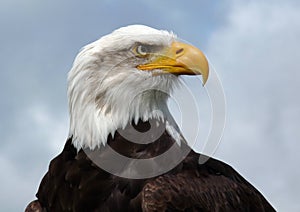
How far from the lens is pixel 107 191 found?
1172 centimetres

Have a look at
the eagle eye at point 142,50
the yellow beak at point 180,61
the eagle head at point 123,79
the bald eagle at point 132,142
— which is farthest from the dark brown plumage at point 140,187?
the eagle eye at point 142,50

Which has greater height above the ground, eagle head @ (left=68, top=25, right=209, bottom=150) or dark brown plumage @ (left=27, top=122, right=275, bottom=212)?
eagle head @ (left=68, top=25, right=209, bottom=150)

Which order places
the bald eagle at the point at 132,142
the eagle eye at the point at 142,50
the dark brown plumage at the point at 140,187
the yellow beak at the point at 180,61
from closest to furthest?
1. the dark brown plumage at the point at 140,187
2. the bald eagle at the point at 132,142
3. the yellow beak at the point at 180,61
4. the eagle eye at the point at 142,50

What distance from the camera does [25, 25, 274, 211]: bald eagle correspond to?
11.7m

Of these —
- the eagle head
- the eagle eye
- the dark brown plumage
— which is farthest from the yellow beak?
the dark brown plumage

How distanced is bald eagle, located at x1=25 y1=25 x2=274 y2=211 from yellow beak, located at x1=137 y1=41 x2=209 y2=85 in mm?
12

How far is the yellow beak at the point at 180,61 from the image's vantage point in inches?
470

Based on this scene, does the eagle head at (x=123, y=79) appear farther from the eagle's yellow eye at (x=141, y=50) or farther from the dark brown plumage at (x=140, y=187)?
the dark brown plumage at (x=140, y=187)

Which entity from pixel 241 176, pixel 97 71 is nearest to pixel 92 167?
pixel 97 71

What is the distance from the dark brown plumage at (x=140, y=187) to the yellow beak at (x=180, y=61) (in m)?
0.80

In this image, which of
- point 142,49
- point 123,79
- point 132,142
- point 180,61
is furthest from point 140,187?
point 142,49

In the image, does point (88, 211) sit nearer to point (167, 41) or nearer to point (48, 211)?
point (48, 211)

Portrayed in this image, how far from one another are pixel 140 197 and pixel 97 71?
168cm

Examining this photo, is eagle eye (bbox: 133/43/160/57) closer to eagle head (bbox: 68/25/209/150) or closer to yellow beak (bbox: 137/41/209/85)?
eagle head (bbox: 68/25/209/150)
